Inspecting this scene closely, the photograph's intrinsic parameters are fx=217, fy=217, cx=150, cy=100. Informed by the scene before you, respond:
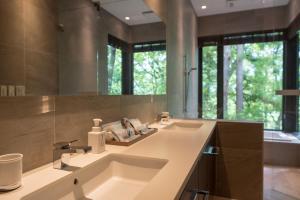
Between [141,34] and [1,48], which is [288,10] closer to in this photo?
[141,34]

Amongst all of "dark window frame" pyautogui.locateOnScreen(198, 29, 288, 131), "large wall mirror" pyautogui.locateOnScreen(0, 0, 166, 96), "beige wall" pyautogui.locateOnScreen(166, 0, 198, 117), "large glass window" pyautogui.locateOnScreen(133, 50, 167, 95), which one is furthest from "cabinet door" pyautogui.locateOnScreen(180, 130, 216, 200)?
"dark window frame" pyautogui.locateOnScreen(198, 29, 288, 131)

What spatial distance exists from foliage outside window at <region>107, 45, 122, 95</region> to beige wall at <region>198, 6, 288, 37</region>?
3.10 m

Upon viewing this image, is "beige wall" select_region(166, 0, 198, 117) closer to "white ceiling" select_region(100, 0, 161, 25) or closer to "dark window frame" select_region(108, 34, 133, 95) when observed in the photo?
"white ceiling" select_region(100, 0, 161, 25)

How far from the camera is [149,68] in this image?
2406mm

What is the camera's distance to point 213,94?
4.25 metres

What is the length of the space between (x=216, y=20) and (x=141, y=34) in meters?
2.71

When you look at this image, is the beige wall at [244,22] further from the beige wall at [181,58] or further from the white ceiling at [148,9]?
the beige wall at [181,58]

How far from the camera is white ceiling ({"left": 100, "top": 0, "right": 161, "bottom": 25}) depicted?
1.63m

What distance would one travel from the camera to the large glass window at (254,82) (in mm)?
3570

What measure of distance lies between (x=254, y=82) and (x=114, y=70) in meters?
2.93

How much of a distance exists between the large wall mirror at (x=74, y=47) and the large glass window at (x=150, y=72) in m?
0.01

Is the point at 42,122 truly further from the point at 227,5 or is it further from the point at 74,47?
the point at 227,5

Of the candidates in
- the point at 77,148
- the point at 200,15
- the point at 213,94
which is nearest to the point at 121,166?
the point at 77,148

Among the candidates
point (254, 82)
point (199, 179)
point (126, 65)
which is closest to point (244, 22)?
point (254, 82)
